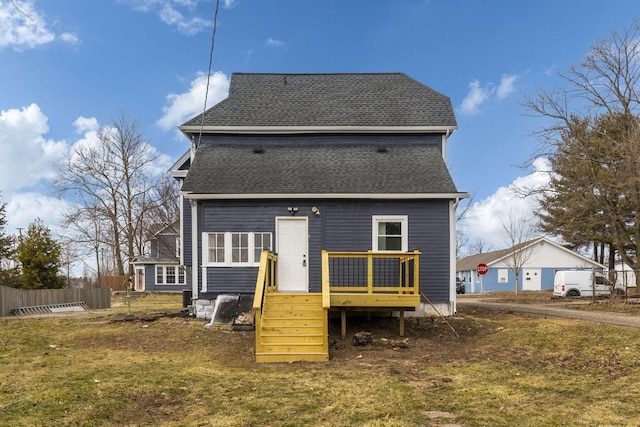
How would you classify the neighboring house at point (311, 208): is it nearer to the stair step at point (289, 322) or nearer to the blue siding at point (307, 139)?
the blue siding at point (307, 139)

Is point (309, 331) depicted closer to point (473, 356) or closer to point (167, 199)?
point (473, 356)

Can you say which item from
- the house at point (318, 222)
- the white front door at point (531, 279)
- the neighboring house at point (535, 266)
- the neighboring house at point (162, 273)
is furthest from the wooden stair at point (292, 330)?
the white front door at point (531, 279)

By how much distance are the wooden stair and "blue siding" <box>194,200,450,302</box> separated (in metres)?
Answer: 2.65

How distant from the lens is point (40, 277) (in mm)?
22234

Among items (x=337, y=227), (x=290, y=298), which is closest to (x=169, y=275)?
(x=337, y=227)

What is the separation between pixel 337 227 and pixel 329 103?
16.2ft

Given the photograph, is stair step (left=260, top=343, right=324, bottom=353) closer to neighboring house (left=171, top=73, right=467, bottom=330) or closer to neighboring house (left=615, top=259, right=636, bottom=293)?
neighboring house (left=171, top=73, right=467, bottom=330)

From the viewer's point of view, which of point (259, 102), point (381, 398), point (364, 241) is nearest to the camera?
point (381, 398)

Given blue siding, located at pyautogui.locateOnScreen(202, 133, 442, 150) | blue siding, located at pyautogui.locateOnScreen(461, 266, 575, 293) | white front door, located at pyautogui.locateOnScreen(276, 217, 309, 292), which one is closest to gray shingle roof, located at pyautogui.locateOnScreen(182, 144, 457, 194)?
blue siding, located at pyautogui.locateOnScreen(202, 133, 442, 150)

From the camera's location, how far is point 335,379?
7.38 m

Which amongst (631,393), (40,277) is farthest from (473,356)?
(40,277)

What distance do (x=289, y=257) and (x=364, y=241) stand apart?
81.2 inches

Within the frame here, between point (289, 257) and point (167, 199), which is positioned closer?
point (289, 257)

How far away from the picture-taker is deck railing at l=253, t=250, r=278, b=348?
891 centimetres
